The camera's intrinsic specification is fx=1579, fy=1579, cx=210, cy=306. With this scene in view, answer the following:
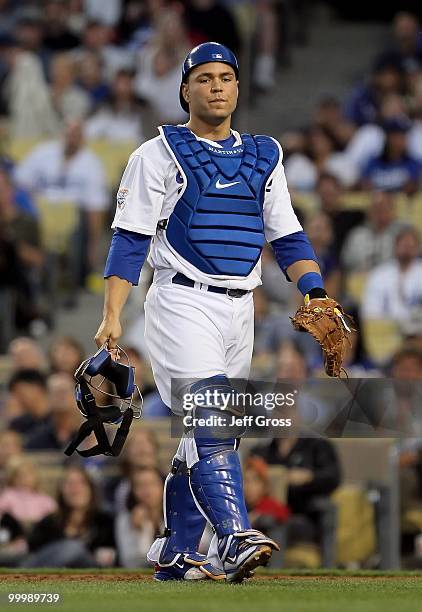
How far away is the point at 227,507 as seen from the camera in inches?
237

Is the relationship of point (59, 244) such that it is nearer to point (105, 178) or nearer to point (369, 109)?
point (105, 178)

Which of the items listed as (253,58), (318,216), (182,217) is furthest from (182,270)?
(253,58)

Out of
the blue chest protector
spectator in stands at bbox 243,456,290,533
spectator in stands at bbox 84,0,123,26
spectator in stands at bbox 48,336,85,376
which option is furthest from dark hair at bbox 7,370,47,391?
spectator in stands at bbox 84,0,123,26

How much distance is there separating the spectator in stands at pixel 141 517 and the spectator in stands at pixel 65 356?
1.95 m

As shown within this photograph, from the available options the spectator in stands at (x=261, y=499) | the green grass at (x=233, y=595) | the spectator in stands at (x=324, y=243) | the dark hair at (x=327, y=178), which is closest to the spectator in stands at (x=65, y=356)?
the spectator in stands at (x=324, y=243)

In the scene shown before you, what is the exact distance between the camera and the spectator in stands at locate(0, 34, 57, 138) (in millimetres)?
15070

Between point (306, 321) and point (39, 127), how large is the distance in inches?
361

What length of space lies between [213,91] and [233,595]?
6.72 feet

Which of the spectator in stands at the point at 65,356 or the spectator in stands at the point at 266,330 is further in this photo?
the spectator in stands at the point at 266,330

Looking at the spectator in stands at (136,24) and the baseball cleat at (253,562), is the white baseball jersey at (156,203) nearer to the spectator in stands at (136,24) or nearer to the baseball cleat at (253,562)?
the baseball cleat at (253,562)

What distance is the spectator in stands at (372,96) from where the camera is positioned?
14969 millimetres

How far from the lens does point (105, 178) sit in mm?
14047

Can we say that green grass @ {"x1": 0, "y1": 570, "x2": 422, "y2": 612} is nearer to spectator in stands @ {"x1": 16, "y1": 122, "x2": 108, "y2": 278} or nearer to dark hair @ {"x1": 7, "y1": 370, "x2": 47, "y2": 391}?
dark hair @ {"x1": 7, "y1": 370, "x2": 47, "y2": 391}

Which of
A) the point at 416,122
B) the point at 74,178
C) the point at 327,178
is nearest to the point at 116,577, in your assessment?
the point at 327,178
